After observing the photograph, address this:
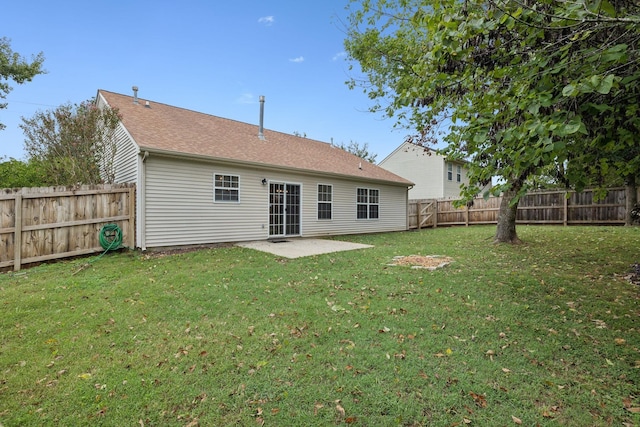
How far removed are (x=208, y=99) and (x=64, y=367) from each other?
694 inches

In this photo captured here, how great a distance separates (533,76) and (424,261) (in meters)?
4.91

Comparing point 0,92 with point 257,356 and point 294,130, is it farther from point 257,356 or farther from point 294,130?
point 294,130

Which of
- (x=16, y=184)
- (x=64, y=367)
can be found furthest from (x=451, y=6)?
(x=16, y=184)

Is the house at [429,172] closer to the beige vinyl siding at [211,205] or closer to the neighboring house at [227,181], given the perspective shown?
the neighboring house at [227,181]

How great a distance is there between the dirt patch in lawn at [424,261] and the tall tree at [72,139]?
358 inches

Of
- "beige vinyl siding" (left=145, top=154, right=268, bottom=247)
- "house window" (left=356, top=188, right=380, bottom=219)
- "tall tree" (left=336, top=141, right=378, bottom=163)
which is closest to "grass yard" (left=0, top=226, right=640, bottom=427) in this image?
"beige vinyl siding" (left=145, top=154, right=268, bottom=247)

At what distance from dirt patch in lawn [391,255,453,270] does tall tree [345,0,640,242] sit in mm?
A: 2896

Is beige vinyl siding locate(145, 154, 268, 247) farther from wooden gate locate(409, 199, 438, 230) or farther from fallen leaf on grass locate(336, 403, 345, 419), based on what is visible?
wooden gate locate(409, 199, 438, 230)

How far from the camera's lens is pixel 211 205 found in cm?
947

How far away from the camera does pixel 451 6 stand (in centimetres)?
278

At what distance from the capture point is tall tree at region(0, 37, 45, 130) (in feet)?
44.3

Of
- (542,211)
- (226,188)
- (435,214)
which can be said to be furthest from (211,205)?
(542,211)

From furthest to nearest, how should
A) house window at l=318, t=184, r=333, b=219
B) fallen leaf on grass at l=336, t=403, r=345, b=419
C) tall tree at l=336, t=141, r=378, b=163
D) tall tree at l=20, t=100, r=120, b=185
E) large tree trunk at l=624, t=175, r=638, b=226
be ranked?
tall tree at l=336, t=141, r=378, b=163
large tree trunk at l=624, t=175, r=638, b=226
house window at l=318, t=184, r=333, b=219
tall tree at l=20, t=100, r=120, b=185
fallen leaf on grass at l=336, t=403, r=345, b=419

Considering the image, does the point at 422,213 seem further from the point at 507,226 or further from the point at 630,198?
the point at 630,198
